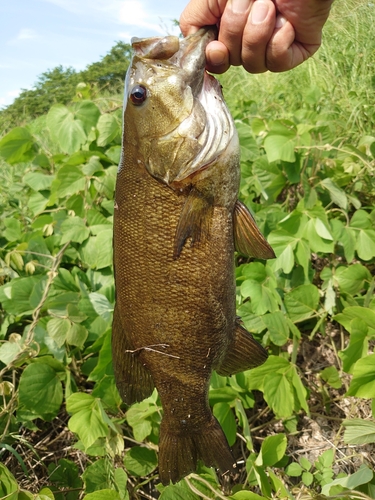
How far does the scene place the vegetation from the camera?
79.2 inches

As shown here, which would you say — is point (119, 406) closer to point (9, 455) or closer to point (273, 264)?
point (9, 455)

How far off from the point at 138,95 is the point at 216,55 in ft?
0.97

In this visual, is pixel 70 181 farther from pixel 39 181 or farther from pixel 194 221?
pixel 194 221

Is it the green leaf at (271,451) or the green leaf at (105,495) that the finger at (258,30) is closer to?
the green leaf at (271,451)

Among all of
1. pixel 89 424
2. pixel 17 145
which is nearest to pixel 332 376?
pixel 89 424

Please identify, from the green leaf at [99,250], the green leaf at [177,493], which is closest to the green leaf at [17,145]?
the green leaf at [99,250]

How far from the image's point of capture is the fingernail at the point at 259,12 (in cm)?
158

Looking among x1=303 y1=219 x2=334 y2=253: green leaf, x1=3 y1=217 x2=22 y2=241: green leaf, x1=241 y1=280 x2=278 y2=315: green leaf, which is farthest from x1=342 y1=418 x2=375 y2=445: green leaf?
x1=3 y1=217 x2=22 y2=241: green leaf

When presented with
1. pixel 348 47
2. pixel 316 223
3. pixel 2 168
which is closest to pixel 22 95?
pixel 2 168

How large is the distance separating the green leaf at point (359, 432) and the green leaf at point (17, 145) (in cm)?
304

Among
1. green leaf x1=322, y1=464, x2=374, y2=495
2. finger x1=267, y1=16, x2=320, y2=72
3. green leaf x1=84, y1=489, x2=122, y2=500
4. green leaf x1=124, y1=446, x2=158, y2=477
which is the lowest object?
green leaf x1=124, y1=446, x2=158, y2=477

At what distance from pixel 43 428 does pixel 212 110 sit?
6.74 feet

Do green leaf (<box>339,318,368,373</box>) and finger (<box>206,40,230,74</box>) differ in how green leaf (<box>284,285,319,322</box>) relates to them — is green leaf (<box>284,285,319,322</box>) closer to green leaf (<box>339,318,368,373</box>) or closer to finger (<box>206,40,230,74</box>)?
green leaf (<box>339,318,368,373</box>)

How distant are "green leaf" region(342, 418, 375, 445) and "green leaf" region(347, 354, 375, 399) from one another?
105 millimetres
